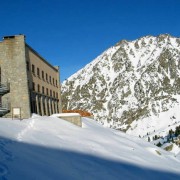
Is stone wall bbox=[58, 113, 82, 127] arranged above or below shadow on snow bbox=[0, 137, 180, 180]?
above

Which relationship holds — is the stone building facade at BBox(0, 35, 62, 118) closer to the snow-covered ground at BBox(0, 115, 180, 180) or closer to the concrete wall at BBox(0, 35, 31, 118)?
the concrete wall at BBox(0, 35, 31, 118)

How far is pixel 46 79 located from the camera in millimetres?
52219

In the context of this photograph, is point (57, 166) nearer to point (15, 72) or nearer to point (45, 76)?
point (15, 72)

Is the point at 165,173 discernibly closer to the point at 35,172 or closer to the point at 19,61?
the point at 35,172

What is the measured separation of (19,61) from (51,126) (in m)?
12.4

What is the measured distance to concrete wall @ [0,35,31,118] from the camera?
127ft

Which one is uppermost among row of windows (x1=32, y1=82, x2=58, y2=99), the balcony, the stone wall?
row of windows (x1=32, y1=82, x2=58, y2=99)

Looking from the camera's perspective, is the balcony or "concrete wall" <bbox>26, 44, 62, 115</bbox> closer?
the balcony

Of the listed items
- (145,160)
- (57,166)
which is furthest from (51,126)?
(57,166)

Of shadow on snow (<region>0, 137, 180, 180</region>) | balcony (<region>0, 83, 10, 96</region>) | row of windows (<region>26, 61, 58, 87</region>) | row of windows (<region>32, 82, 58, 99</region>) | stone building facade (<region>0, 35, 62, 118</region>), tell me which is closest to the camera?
shadow on snow (<region>0, 137, 180, 180</region>)

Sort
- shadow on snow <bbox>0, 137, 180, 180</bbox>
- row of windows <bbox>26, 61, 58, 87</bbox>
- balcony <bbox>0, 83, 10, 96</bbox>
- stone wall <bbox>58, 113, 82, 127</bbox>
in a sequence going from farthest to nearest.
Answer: row of windows <bbox>26, 61, 58, 87</bbox>
balcony <bbox>0, 83, 10, 96</bbox>
stone wall <bbox>58, 113, 82, 127</bbox>
shadow on snow <bbox>0, 137, 180, 180</bbox>

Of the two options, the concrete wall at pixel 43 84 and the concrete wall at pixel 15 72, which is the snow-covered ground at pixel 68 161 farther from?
the concrete wall at pixel 43 84

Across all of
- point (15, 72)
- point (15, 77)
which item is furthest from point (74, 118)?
point (15, 72)

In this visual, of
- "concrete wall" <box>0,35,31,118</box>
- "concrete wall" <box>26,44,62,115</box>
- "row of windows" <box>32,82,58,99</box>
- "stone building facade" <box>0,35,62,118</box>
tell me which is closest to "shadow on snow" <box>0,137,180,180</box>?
"stone building facade" <box>0,35,62,118</box>
